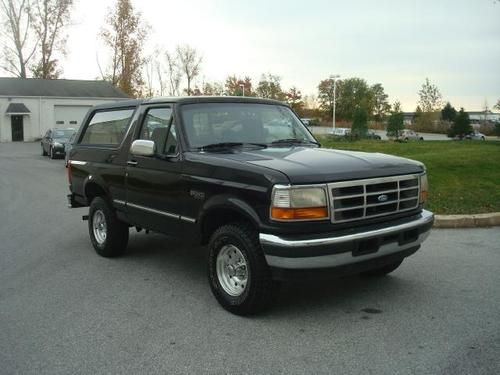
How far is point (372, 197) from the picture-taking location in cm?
435

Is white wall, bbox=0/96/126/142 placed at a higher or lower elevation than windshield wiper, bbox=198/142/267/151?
higher

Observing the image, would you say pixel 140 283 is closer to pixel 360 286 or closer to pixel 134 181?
pixel 134 181

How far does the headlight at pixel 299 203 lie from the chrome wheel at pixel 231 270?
68 centimetres

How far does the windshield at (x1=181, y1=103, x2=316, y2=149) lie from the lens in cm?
516

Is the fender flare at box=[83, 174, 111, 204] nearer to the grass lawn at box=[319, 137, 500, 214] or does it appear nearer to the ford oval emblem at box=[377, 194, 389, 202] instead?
the grass lawn at box=[319, 137, 500, 214]

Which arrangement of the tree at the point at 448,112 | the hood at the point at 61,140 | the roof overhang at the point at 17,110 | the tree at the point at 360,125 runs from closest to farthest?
the hood at the point at 61,140 < the tree at the point at 360,125 < the roof overhang at the point at 17,110 < the tree at the point at 448,112

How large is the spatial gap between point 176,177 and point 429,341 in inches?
107

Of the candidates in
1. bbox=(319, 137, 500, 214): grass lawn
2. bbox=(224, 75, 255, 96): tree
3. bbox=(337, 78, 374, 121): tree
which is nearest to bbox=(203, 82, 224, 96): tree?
bbox=(224, 75, 255, 96): tree

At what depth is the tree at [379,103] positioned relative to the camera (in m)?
82.2

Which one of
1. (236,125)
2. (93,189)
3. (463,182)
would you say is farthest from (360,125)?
(236,125)

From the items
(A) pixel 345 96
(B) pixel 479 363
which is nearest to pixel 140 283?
(B) pixel 479 363

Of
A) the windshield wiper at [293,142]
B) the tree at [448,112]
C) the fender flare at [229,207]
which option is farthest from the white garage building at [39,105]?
the fender flare at [229,207]

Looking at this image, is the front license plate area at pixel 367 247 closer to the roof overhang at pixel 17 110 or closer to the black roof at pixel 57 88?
the roof overhang at pixel 17 110

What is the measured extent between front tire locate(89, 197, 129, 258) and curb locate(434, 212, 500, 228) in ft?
15.6
